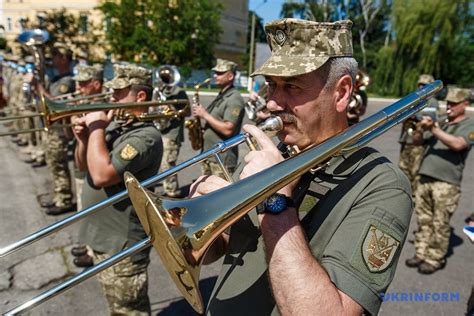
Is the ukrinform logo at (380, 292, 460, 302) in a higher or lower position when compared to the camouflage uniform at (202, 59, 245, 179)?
lower

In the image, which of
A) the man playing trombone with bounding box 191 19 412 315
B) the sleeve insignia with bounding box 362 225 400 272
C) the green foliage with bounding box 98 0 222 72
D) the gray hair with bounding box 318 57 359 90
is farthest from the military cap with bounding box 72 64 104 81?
the green foliage with bounding box 98 0 222 72

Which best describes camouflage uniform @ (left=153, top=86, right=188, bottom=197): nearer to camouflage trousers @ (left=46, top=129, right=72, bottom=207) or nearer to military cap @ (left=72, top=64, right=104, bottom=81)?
camouflage trousers @ (left=46, top=129, right=72, bottom=207)

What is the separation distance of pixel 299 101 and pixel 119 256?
3.10 ft

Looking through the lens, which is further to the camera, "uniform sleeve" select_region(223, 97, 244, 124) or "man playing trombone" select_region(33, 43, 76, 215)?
"man playing trombone" select_region(33, 43, 76, 215)

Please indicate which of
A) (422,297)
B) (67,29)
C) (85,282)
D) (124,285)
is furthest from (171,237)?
(67,29)

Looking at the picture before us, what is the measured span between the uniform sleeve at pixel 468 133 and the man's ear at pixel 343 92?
10.1 feet

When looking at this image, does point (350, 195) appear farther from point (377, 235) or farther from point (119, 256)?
point (119, 256)

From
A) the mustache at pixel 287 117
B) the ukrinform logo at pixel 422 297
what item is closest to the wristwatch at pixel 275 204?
the mustache at pixel 287 117

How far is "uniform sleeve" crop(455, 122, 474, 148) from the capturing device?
3.91 m

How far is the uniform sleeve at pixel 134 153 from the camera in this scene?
102 inches

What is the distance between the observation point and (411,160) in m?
5.90

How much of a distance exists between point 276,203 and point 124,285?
5.91 ft

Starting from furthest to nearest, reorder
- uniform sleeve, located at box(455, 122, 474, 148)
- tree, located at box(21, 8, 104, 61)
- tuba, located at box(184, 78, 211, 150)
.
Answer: tree, located at box(21, 8, 104, 61) → tuba, located at box(184, 78, 211, 150) → uniform sleeve, located at box(455, 122, 474, 148)

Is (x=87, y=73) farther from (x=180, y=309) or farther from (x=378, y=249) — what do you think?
(x=378, y=249)
